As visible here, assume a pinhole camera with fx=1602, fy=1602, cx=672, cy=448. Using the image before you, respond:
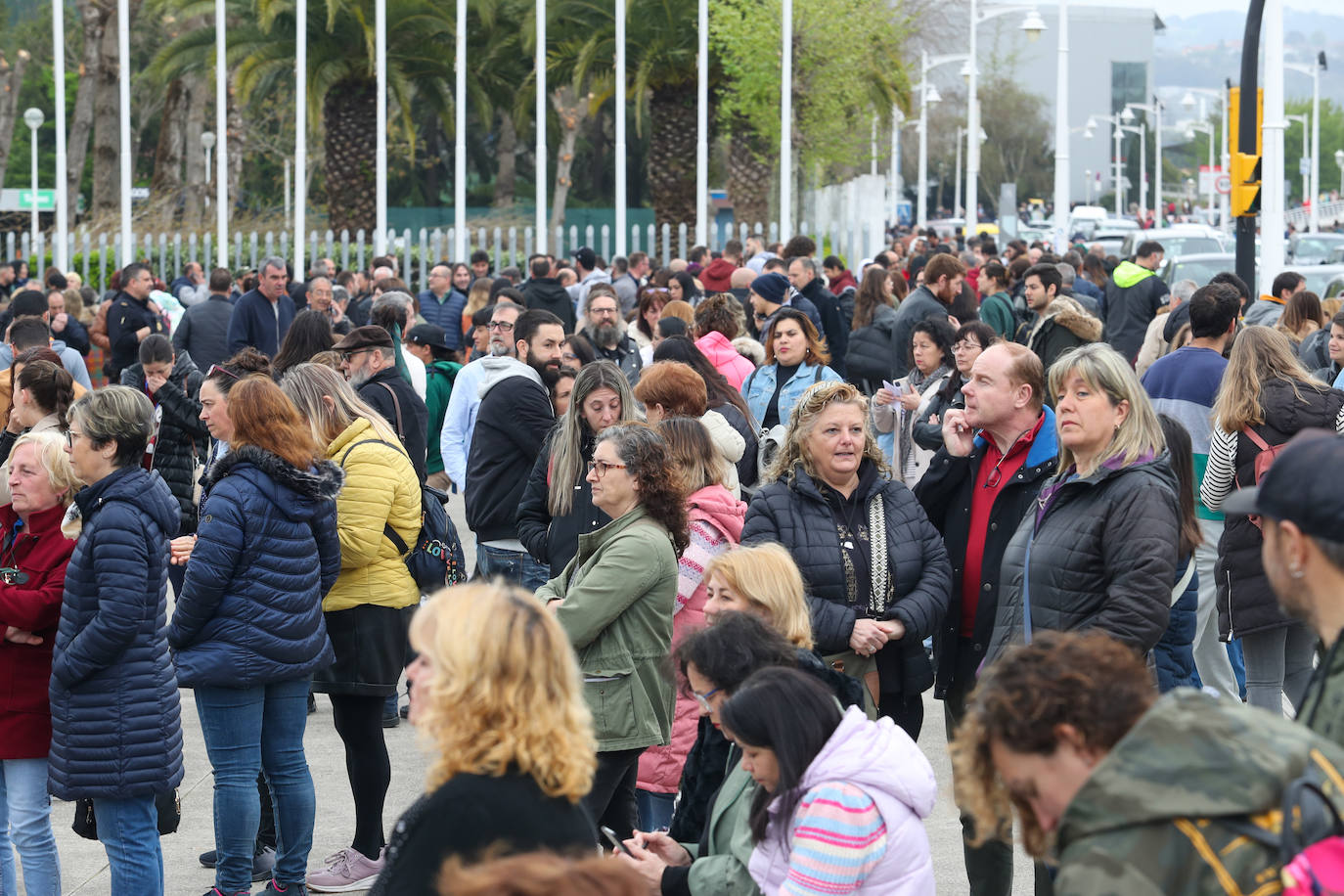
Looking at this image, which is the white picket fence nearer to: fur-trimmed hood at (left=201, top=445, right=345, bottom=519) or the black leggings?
the black leggings

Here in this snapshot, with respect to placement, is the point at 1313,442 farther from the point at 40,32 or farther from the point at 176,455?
the point at 40,32

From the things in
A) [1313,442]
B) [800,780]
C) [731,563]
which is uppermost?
[1313,442]

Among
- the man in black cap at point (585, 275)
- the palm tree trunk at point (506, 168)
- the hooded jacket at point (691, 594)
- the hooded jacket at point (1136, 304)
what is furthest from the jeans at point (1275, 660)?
the palm tree trunk at point (506, 168)

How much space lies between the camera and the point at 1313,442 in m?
2.41

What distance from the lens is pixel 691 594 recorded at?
18.0ft

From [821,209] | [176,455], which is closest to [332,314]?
[176,455]

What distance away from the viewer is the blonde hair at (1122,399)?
4602 millimetres

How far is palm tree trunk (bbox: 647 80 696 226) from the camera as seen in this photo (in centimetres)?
3145

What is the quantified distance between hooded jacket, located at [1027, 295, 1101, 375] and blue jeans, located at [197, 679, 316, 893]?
5.87 metres

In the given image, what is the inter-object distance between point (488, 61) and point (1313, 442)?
32.5 meters

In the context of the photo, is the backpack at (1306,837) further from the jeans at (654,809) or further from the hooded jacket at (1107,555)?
the jeans at (654,809)

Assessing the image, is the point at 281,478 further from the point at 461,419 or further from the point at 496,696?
the point at 461,419

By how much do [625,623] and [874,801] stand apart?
173 cm

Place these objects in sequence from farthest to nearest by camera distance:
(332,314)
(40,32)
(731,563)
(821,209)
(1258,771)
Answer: (40,32), (821,209), (332,314), (731,563), (1258,771)
